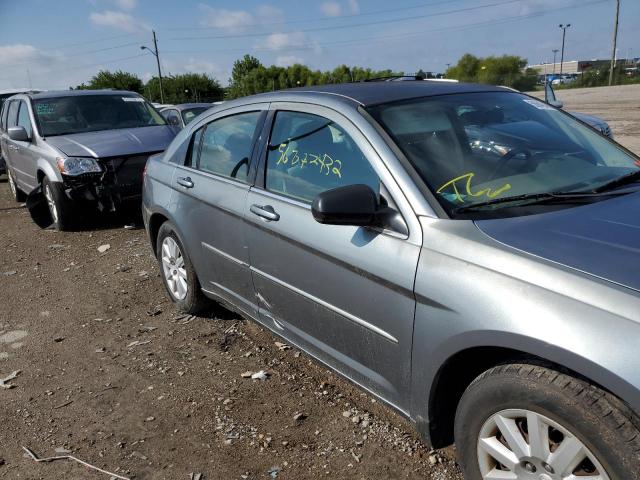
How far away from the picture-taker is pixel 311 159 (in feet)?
10.1

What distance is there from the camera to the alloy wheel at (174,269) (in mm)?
4418

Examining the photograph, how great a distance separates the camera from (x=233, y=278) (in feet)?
11.9

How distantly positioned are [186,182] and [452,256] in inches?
95.0

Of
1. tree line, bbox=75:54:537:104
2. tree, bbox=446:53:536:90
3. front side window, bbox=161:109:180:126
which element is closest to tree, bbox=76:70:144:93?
tree line, bbox=75:54:537:104

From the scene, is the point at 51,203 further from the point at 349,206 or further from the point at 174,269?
the point at 349,206

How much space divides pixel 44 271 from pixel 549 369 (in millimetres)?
5715

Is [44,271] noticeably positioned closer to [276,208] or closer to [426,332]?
[276,208]

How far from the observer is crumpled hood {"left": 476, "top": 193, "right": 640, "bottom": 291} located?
1871 mm

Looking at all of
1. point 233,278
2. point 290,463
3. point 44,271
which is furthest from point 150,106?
point 290,463

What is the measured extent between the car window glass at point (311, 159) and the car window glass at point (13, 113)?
7395 millimetres

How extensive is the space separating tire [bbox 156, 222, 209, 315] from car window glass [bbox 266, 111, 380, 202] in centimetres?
133

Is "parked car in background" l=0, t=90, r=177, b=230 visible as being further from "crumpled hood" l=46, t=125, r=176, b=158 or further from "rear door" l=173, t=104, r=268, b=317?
"rear door" l=173, t=104, r=268, b=317

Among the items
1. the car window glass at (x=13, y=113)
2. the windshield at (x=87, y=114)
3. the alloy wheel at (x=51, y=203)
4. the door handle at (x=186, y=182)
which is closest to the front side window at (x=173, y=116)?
the windshield at (x=87, y=114)

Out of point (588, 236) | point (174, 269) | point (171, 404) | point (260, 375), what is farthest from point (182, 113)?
point (588, 236)
